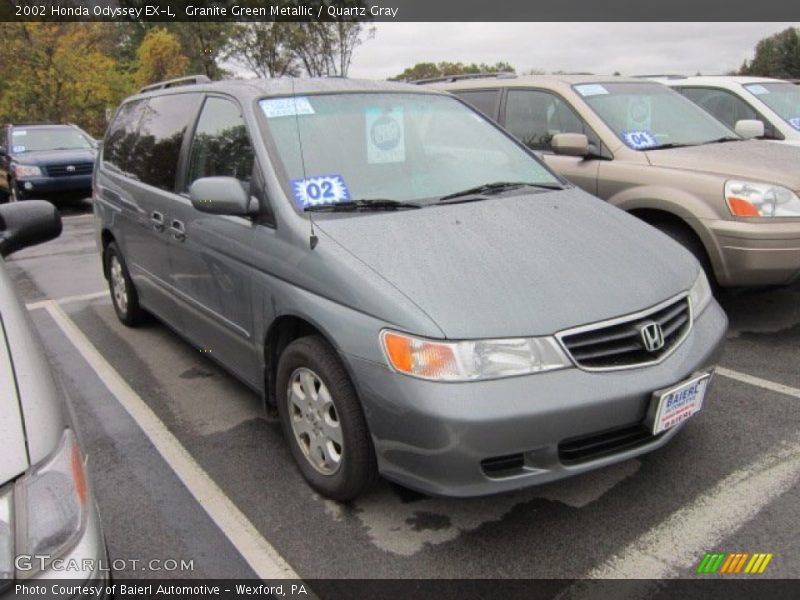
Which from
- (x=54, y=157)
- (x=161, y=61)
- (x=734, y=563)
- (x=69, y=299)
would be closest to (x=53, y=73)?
(x=161, y=61)

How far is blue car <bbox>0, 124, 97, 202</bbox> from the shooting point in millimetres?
11625

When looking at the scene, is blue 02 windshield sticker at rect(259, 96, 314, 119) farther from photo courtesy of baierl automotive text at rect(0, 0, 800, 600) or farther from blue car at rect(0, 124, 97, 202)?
blue car at rect(0, 124, 97, 202)

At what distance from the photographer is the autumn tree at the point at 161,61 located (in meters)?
29.2

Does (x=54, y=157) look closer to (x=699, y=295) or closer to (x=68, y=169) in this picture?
(x=68, y=169)

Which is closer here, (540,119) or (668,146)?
(668,146)

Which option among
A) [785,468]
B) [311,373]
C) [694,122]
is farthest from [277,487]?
[694,122]

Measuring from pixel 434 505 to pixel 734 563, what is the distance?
3.64ft

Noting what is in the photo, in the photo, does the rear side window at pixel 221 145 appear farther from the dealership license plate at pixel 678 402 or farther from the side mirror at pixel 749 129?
the side mirror at pixel 749 129

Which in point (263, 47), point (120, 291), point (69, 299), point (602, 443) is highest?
point (263, 47)

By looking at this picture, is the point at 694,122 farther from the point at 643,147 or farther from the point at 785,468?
the point at 785,468

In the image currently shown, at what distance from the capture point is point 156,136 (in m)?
4.32

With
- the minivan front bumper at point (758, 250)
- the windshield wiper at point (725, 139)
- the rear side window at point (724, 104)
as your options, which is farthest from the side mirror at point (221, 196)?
the rear side window at point (724, 104)

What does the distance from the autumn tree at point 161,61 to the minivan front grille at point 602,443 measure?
30310 millimetres

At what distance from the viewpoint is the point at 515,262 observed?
2619 millimetres
